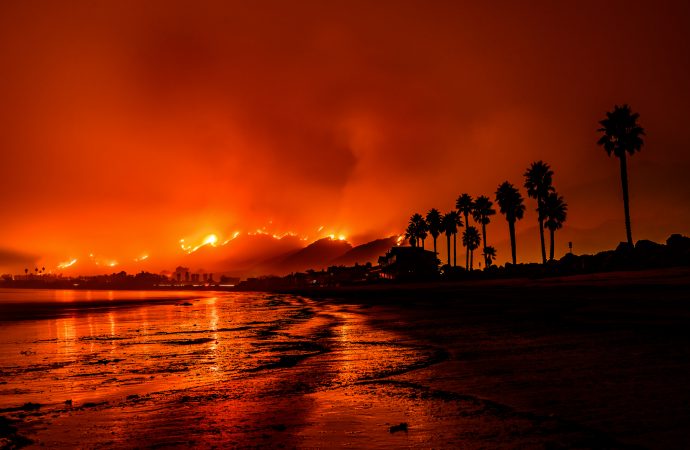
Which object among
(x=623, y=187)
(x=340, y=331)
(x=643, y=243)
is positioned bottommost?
(x=340, y=331)

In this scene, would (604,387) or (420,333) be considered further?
(420,333)

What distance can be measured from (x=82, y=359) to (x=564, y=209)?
91.1m

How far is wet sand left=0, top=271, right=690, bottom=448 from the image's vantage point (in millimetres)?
7090

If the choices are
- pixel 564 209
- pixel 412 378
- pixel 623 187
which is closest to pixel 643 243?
pixel 623 187

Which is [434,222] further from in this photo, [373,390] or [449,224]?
[373,390]

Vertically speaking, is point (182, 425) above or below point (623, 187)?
below

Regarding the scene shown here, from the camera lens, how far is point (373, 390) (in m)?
10.1

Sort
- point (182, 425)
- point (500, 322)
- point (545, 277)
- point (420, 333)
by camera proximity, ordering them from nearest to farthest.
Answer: point (182, 425) < point (420, 333) < point (500, 322) < point (545, 277)

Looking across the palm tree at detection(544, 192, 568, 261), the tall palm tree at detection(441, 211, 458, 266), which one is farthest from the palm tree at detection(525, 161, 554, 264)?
the tall palm tree at detection(441, 211, 458, 266)

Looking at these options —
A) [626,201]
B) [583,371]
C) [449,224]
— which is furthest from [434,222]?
[583,371]

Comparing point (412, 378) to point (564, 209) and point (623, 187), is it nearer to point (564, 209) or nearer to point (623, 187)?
point (623, 187)

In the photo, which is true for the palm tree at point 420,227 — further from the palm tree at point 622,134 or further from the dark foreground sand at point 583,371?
the dark foreground sand at point 583,371

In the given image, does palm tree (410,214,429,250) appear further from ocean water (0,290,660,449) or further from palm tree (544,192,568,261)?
ocean water (0,290,660,449)

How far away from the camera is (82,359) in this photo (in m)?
16.6
